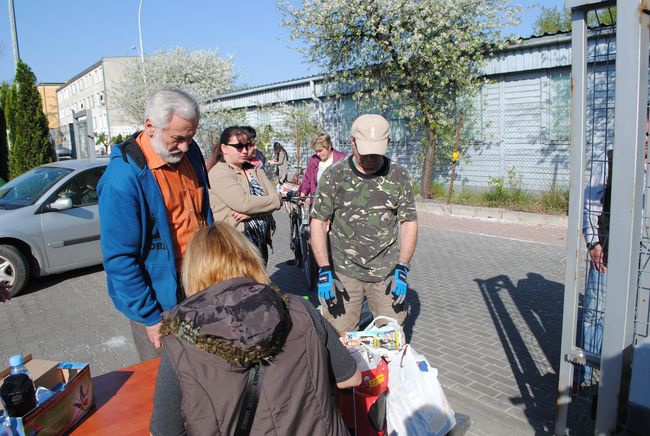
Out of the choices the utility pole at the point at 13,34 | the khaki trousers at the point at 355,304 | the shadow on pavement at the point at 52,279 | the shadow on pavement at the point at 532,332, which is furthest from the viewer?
the utility pole at the point at 13,34

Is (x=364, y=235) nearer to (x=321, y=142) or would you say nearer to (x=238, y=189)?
(x=238, y=189)

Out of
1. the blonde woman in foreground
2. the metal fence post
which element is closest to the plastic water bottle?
the blonde woman in foreground

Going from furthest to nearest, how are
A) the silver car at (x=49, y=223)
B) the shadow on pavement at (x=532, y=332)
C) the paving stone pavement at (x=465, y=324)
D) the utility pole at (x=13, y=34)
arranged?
the utility pole at (x=13, y=34) → the silver car at (x=49, y=223) → the paving stone pavement at (x=465, y=324) → the shadow on pavement at (x=532, y=332)

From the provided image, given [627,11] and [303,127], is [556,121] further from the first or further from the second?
[627,11]

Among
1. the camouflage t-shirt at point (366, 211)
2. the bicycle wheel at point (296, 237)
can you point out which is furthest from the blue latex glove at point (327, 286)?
the bicycle wheel at point (296, 237)

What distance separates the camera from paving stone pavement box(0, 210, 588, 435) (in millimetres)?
3973

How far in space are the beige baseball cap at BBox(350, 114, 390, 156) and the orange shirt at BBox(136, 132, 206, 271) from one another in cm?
108

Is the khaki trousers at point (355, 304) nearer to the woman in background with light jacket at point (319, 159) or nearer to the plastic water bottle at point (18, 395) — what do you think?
the plastic water bottle at point (18, 395)

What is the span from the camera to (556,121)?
1278cm

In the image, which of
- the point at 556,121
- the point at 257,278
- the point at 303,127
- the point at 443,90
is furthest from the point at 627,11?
the point at 303,127

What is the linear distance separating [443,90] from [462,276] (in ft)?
26.7

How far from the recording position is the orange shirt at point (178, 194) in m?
2.77

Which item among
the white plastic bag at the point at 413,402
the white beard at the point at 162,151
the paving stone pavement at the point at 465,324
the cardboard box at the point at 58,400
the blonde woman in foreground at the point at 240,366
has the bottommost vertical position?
the paving stone pavement at the point at 465,324

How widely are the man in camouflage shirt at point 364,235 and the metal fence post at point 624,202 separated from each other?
138 cm
